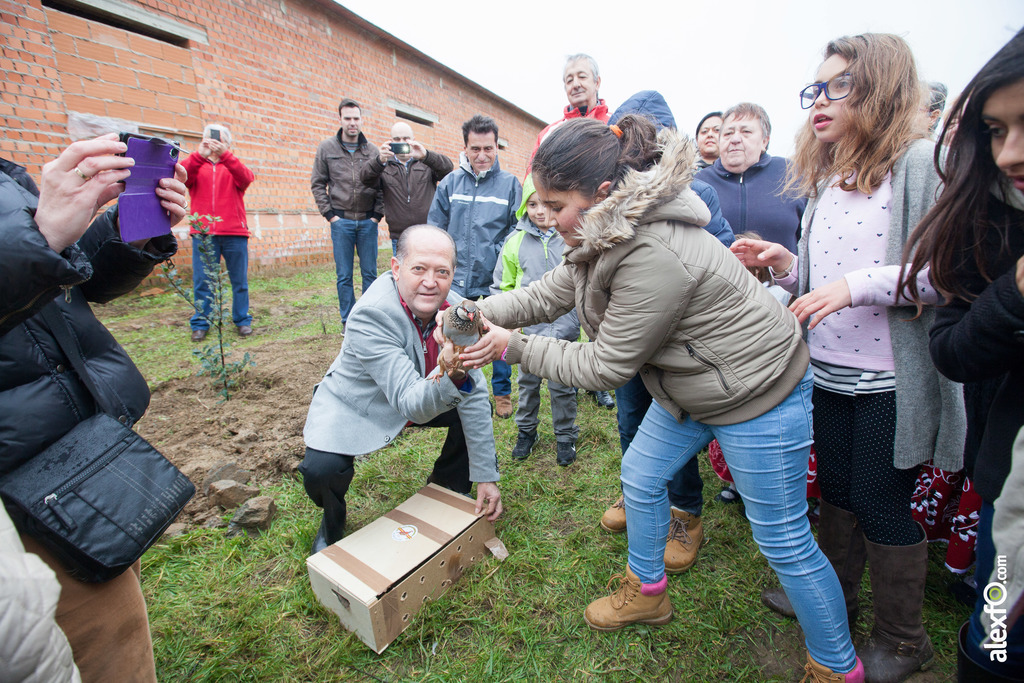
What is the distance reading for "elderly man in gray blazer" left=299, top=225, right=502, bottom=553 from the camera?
7.13 ft

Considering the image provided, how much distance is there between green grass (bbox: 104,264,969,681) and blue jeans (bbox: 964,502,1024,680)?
0.94 meters

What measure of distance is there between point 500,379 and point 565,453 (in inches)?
38.3

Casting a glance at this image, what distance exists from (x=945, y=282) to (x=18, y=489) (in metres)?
2.31

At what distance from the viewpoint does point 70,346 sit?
130 centimetres

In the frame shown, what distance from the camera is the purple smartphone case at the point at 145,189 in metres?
1.44

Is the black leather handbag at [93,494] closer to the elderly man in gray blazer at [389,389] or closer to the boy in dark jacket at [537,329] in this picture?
the elderly man in gray blazer at [389,389]

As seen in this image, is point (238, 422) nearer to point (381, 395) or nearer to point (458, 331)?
point (381, 395)

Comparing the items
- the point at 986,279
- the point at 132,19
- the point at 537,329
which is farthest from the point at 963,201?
the point at 132,19

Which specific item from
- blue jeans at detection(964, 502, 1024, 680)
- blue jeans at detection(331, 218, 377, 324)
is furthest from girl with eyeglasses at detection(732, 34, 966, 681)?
blue jeans at detection(331, 218, 377, 324)

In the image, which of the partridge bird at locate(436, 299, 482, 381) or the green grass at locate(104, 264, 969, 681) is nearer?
the partridge bird at locate(436, 299, 482, 381)

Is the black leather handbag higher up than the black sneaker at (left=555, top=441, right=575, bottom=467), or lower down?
higher up

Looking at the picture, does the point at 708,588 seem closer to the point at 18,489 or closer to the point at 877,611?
the point at 877,611

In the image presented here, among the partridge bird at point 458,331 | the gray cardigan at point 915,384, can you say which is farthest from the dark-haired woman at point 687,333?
the gray cardigan at point 915,384

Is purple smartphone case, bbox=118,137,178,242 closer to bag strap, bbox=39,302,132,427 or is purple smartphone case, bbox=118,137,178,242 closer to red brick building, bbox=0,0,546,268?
bag strap, bbox=39,302,132,427
